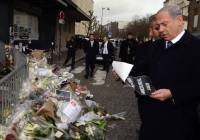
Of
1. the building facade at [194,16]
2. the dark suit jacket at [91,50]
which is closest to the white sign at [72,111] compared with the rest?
the dark suit jacket at [91,50]

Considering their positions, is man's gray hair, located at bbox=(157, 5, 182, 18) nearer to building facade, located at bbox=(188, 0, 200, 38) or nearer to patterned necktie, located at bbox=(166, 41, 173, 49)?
patterned necktie, located at bbox=(166, 41, 173, 49)

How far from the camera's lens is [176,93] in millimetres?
3961

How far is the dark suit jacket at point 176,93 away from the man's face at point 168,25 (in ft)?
0.32

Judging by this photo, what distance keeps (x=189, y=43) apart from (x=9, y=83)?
2292 mm

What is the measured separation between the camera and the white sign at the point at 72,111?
4629mm

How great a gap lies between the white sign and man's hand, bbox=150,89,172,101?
1.00 metres

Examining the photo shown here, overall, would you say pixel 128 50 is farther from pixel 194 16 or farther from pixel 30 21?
pixel 194 16

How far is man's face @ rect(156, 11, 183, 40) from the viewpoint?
13.2 ft

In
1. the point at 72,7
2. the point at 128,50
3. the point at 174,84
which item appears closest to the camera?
the point at 174,84

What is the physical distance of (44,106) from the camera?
4.61m

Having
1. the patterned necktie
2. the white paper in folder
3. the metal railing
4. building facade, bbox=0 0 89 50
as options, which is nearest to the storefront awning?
building facade, bbox=0 0 89 50

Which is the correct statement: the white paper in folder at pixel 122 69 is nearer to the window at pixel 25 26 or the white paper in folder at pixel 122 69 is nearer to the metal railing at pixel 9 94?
the metal railing at pixel 9 94

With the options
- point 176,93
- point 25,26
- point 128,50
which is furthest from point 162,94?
point 25,26

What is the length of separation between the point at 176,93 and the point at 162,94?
13 centimetres
